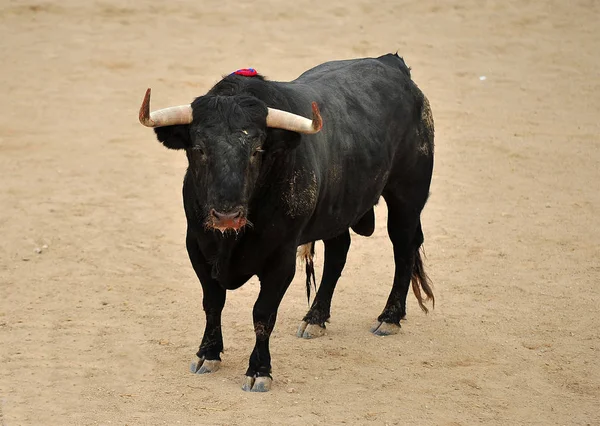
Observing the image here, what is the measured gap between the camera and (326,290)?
7.85m

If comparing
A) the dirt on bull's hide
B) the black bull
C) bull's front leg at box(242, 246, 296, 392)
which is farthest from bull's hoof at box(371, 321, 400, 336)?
the dirt on bull's hide

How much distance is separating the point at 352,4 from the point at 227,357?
11.5 meters

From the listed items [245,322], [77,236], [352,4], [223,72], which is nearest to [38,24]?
[223,72]

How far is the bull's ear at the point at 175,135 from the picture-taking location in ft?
20.5

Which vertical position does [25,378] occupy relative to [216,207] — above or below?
below

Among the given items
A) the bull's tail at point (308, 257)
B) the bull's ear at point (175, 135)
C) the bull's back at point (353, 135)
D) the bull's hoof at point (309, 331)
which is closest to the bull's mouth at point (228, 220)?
the bull's ear at point (175, 135)

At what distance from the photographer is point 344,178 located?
7113 millimetres

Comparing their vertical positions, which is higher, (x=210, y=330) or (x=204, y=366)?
(x=210, y=330)

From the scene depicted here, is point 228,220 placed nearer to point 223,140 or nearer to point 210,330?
point 223,140

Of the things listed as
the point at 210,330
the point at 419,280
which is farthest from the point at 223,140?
the point at 419,280

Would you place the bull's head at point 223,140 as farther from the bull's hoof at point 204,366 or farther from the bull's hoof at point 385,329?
the bull's hoof at point 385,329

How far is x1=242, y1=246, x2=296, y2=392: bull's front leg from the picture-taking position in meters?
6.55

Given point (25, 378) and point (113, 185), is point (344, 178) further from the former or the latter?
point (113, 185)

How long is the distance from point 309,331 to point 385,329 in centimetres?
60
